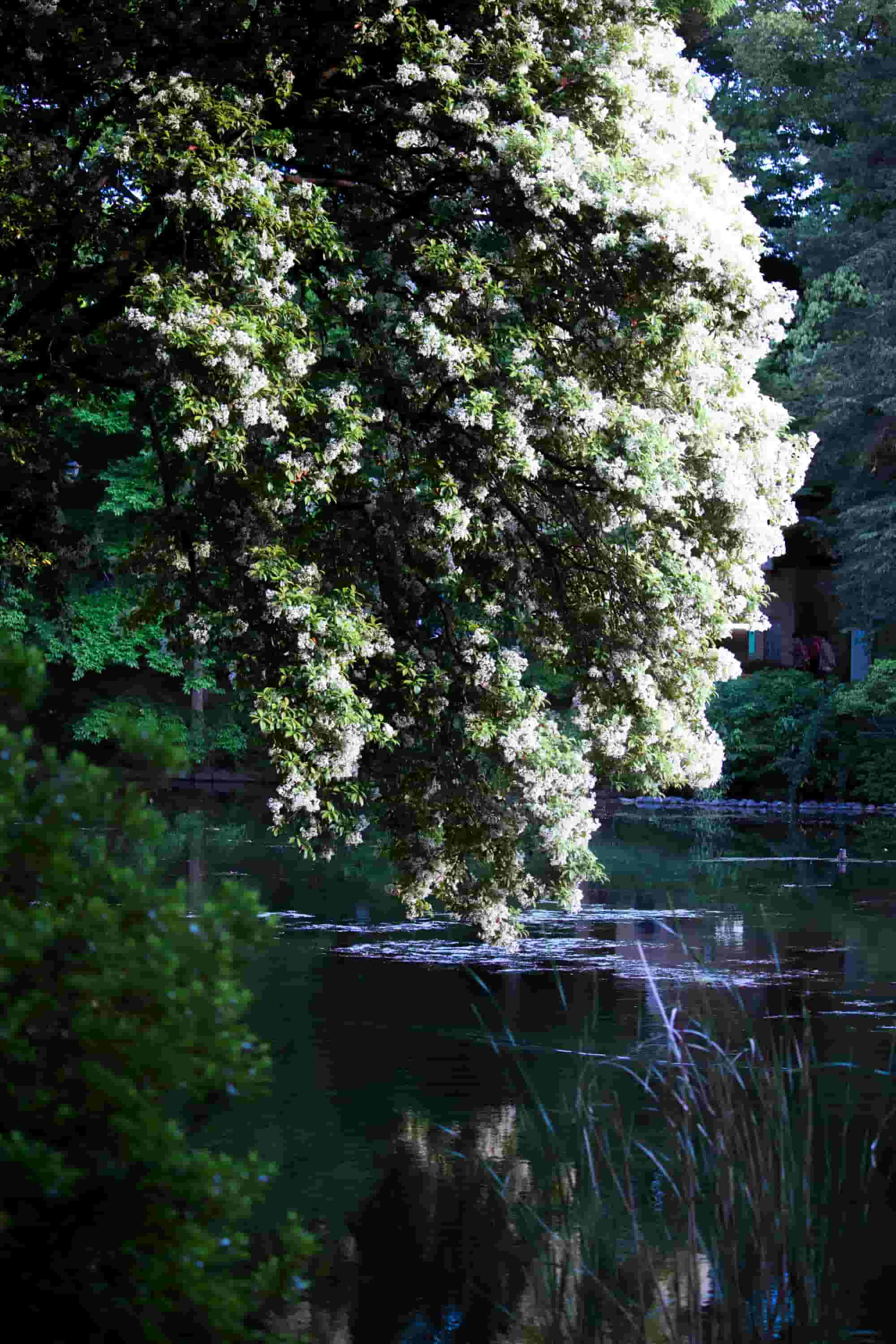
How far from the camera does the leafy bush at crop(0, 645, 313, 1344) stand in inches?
145

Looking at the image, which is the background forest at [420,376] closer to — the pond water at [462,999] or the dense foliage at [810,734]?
the pond water at [462,999]

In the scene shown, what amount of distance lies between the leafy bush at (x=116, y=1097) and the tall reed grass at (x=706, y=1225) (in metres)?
2.01

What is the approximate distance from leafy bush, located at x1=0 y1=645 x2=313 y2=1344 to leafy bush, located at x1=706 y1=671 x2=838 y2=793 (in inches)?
1400

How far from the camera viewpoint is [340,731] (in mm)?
11188

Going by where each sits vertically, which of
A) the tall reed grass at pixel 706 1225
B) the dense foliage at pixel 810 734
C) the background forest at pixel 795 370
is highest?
the background forest at pixel 795 370

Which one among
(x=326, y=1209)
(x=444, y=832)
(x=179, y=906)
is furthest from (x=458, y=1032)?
(x=179, y=906)

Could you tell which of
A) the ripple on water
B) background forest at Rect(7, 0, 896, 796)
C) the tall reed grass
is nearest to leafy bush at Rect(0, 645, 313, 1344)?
the tall reed grass

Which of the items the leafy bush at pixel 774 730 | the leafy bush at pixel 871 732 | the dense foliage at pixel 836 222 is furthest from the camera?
the leafy bush at pixel 774 730

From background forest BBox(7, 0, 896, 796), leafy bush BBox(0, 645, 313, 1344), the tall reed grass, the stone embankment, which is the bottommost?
the tall reed grass

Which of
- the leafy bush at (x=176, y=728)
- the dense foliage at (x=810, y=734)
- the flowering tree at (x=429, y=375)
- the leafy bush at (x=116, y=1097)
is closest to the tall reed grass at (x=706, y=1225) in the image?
the leafy bush at (x=116, y=1097)

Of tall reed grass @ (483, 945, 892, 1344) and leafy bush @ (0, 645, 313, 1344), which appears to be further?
tall reed grass @ (483, 945, 892, 1344)

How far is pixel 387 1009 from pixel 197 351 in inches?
241

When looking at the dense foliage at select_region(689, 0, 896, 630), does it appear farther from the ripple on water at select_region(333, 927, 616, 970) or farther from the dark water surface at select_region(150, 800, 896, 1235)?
the ripple on water at select_region(333, 927, 616, 970)

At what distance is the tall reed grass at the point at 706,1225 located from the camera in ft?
19.1
